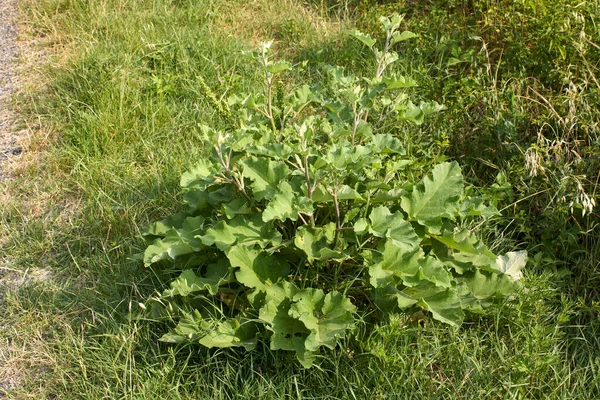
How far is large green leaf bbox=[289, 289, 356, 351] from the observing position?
279 centimetres

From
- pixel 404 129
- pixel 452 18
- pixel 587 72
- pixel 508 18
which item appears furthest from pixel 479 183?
pixel 452 18

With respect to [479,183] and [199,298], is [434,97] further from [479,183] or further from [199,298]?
→ [199,298]

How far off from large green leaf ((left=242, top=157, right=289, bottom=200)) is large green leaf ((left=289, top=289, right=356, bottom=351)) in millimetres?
480

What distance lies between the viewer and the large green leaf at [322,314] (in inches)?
110

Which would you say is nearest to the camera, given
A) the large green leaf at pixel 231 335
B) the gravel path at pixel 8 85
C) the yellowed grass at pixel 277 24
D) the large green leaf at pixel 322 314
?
the large green leaf at pixel 322 314

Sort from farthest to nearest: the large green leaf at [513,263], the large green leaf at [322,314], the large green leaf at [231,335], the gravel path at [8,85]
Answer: the gravel path at [8,85] → the large green leaf at [513,263] → the large green leaf at [231,335] → the large green leaf at [322,314]

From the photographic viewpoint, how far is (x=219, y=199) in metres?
3.26

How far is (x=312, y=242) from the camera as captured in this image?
118 inches

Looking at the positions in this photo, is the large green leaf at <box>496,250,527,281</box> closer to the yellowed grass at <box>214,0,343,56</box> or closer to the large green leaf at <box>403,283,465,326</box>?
the large green leaf at <box>403,283,465,326</box>

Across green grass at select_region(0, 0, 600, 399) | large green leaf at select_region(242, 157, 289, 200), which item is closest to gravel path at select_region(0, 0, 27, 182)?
green grass at select_region(0, 0, 600, 399)

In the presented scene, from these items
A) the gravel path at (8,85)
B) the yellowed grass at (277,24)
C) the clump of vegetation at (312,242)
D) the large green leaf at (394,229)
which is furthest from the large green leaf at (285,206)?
the yellowed grass at (277,24)

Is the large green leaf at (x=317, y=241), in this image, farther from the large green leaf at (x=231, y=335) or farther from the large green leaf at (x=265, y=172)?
the large green leaf at (x=231, y=335)

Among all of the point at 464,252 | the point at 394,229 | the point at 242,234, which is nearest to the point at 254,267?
the point at 242,234

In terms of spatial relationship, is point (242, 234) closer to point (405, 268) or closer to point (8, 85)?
point (405, 268)
